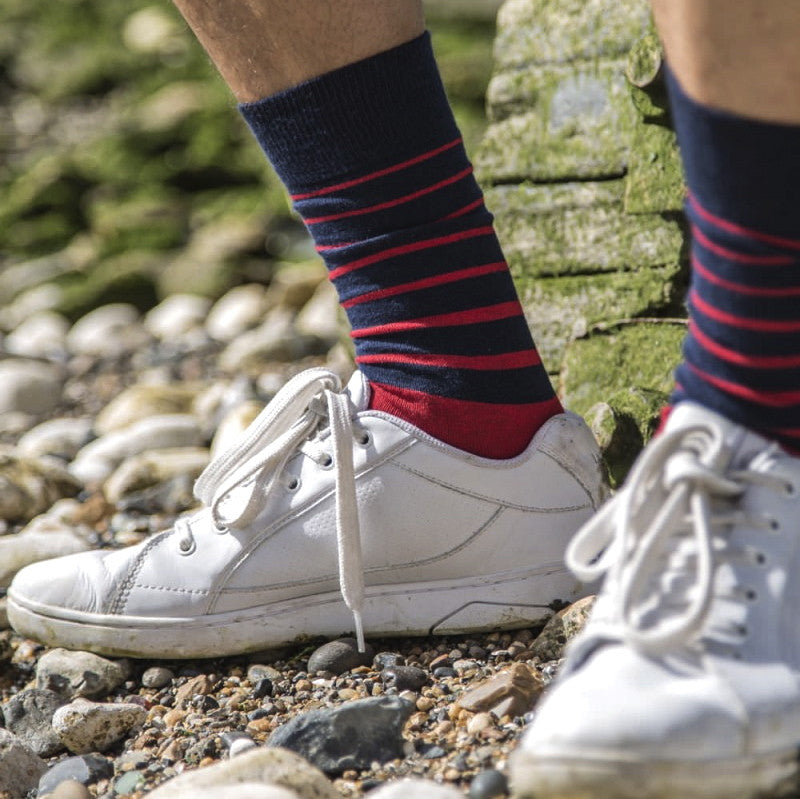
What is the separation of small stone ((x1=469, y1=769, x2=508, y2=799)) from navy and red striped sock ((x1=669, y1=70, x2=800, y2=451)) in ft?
1.48

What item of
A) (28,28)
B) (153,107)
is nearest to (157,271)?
(153,107)

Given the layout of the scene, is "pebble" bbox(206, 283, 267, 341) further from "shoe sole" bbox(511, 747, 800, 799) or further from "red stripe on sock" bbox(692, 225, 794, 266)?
"shoe sole" bbox(511, 747, 800, 799)

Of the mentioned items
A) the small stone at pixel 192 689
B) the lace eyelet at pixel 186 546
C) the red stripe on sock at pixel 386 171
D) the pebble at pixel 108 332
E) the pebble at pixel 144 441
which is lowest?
the pebble at pixel 108 332

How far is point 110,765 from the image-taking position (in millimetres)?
1533

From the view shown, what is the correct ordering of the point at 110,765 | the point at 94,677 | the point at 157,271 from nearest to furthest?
the point at 110,765
the point at 94,677
the point at 157,271

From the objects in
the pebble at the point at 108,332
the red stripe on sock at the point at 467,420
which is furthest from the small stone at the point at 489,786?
the pebble at the point at 108,332

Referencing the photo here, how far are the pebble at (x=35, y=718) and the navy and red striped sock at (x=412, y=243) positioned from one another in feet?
2.15

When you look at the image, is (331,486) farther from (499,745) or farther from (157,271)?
(157,271)

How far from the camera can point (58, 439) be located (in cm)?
366

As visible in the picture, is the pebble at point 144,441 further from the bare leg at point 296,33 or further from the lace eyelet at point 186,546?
the bare leg at point 296,33

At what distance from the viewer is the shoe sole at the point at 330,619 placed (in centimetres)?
172

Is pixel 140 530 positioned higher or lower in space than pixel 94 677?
lower

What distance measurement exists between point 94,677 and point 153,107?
7791mm

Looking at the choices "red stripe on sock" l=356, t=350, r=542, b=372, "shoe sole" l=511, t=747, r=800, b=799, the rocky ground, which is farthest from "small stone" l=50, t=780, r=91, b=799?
"red stripe on sock" l=356, t=350, r=542, b=372
